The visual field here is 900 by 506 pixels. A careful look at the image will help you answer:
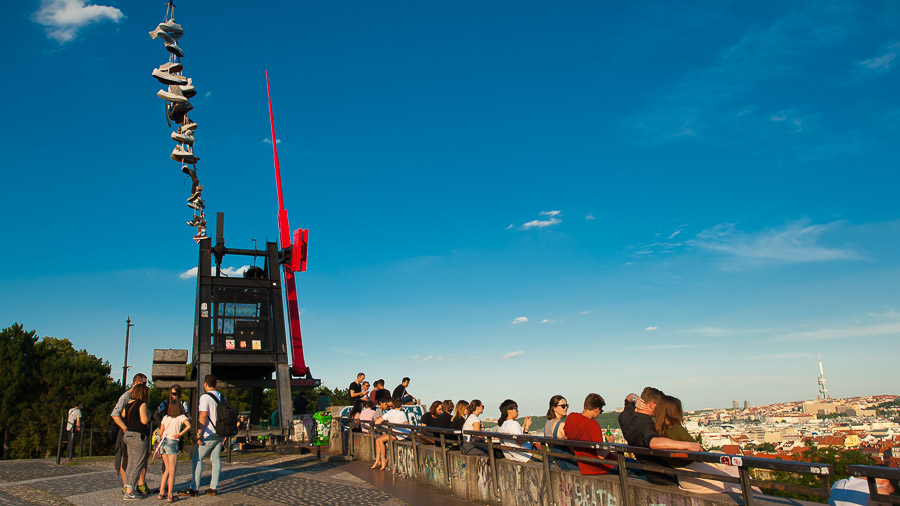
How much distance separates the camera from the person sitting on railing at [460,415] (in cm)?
999

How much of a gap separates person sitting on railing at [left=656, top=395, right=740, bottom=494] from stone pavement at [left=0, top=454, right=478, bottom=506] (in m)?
3.87

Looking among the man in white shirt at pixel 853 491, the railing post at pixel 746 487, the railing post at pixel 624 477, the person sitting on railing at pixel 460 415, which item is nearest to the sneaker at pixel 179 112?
the person sitting on railing at pixel 460 415

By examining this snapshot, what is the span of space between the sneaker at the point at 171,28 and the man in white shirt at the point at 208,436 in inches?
560

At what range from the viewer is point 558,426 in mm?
7789

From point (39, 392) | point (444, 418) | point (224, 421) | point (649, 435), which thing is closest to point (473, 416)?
point (444, 418)

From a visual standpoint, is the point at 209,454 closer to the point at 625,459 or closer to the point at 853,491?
the point at 625,459

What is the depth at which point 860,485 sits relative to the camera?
4.15 metres

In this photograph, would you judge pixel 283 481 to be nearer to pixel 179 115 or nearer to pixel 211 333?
pixel 211 333

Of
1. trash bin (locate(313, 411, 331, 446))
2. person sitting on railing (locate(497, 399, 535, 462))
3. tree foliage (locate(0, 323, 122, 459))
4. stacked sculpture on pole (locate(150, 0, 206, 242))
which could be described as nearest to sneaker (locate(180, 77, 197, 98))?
stacked sculpture on pole (locate(150, 0, 206, 242))

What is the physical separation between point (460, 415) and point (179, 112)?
49.5 feet

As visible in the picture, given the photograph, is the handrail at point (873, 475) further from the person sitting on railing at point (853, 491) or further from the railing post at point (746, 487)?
the railing post at point (746, 487)

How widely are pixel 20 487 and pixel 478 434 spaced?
8.49 meters

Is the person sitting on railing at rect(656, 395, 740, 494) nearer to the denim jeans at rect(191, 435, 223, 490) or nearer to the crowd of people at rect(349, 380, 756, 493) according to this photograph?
the crowd of people at rect(349, 380, 756, 493)

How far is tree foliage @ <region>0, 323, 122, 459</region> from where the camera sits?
38.3 metres
